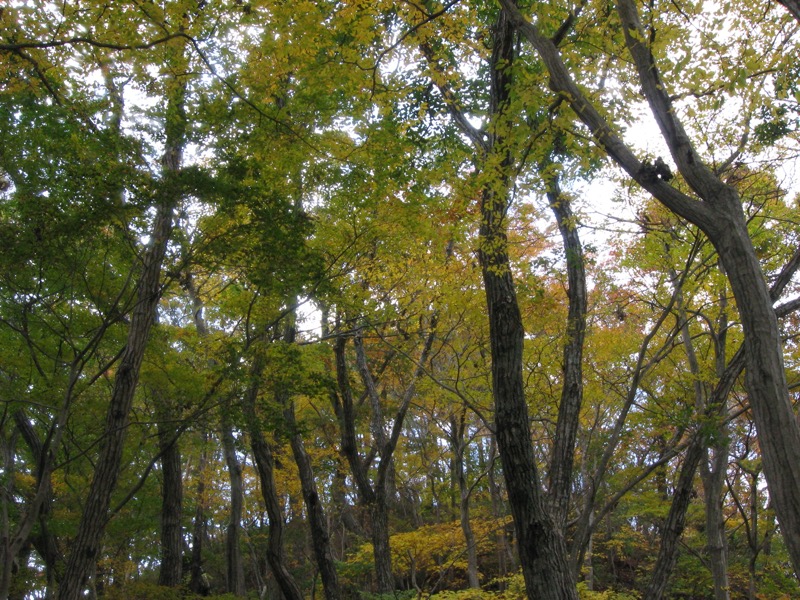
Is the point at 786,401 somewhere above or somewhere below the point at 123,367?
below

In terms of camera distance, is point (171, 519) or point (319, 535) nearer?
point (319, 535)

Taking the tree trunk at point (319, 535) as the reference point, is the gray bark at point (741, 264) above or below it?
above

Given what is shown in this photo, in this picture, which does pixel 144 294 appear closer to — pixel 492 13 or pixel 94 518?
pixel 94 518

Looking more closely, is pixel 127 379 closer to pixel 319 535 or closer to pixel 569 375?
pixel 319 535

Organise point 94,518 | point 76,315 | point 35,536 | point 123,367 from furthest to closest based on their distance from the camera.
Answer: point 35,536 → point 76,315 → point 123,367 → point 94,518

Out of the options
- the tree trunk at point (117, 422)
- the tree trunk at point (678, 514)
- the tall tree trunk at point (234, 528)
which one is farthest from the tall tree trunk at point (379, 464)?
the tree trunk at point (678, 514)

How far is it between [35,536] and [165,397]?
3427mm

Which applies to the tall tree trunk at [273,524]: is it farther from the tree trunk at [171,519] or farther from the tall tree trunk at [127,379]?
the tall tree trunk at [127,379]

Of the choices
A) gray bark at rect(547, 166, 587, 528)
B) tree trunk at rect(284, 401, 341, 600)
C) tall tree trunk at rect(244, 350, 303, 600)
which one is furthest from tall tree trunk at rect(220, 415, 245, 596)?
gray bark at rect(547, 166, 587, 528)

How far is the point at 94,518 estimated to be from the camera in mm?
5348

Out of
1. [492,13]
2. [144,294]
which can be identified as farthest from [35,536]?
[492,13]

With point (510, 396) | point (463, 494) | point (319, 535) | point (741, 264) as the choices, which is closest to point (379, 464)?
point (319, 535)

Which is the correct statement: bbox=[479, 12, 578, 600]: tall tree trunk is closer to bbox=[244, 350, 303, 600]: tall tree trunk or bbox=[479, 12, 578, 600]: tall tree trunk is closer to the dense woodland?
the dense woodland

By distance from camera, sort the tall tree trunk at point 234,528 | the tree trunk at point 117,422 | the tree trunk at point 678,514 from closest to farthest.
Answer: the tree trunk at point 117,422
the tree trunk at point 678,514
the tall tree trunk at point 234,528
